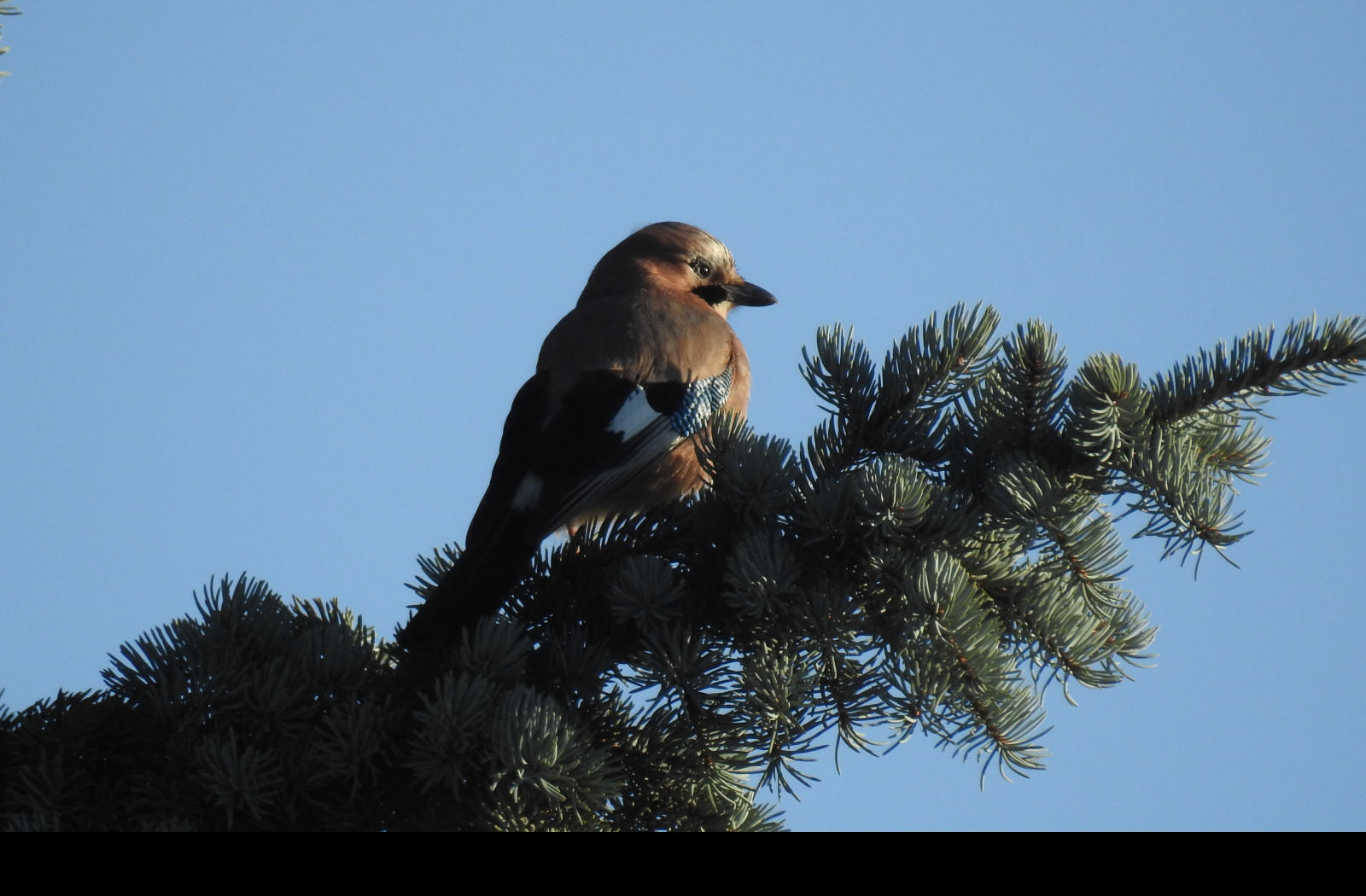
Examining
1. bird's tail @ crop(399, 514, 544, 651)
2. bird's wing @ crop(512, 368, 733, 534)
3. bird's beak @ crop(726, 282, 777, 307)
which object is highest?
bird's beak @ crop(726, 282, 777, 307)

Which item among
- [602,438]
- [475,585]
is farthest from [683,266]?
[475,585]

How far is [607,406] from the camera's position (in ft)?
12.7

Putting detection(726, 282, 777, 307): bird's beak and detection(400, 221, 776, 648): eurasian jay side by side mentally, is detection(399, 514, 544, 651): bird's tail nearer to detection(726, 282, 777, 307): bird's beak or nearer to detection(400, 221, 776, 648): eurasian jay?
Answer: detection(400, 221, 776, 648): eurasian jay

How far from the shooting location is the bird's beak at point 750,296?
5.30 meters

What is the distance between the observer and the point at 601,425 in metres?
3.77

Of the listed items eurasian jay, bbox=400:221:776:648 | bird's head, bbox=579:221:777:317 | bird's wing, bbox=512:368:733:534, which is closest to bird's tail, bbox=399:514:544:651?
eurasian jay, bbox=400:221:776:648

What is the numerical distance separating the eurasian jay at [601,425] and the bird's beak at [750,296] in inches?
10.3

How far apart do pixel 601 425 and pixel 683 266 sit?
1.73 metres

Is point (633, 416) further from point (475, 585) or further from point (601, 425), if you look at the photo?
point (475, 585)

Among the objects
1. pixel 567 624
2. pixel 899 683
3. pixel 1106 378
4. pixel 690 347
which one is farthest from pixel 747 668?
pixel 690 347

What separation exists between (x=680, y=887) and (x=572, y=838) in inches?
4.7

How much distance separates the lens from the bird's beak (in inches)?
209

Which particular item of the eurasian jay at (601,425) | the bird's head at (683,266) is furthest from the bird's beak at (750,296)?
the eurasian jay at (601,425)

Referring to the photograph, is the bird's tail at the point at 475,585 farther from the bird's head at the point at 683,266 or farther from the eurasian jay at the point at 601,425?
the bird's head at the point at 683,266
